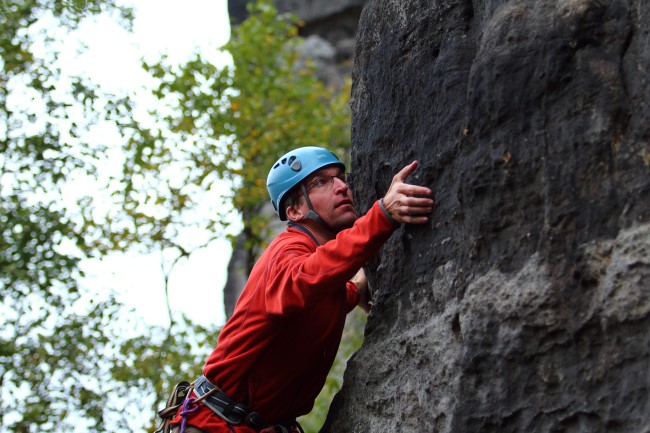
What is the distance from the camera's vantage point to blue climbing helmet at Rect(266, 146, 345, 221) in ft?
18.4

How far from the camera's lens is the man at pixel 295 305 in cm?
470

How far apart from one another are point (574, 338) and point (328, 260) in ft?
4.57

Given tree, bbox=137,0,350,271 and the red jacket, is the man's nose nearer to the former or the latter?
the red jacket

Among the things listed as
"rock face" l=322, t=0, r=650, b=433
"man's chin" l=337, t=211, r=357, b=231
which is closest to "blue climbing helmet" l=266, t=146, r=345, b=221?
"man's chin" l=337, t=211, r=357, b=231

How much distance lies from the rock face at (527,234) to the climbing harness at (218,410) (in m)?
0.58

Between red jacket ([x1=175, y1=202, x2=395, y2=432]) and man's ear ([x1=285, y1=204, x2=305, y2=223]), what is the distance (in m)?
0.18

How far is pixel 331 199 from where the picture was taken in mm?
5598

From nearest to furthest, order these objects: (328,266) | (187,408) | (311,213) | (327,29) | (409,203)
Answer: (328,266)
(409,203)
(187,408)
(311,213)
(327,29)

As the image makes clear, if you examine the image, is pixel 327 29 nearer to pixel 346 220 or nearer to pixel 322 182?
pixel 322 182

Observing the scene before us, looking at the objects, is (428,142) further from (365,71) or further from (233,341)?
(233,341)

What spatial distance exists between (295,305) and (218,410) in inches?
35.9

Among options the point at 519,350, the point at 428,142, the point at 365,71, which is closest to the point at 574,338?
the point at 519,350

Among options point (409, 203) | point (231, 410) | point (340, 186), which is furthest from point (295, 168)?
point (231, 410)

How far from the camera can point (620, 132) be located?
3.76 metres
